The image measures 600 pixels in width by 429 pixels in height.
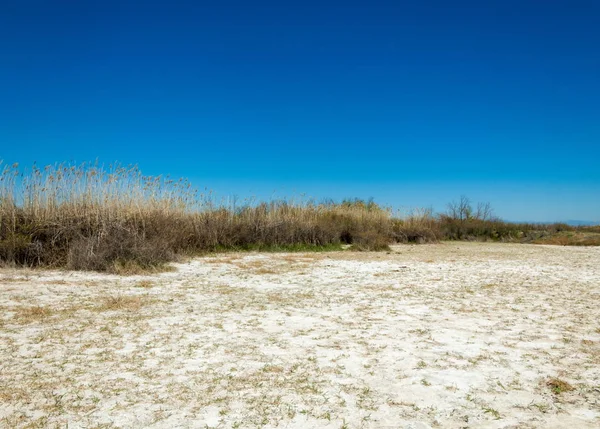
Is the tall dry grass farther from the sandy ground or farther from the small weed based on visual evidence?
the small weed

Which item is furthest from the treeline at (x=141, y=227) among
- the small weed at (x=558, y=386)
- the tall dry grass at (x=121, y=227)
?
the small weed at (x=558, y=386)

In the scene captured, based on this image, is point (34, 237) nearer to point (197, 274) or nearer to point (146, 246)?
point (146, 246)

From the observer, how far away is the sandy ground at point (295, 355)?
359 cm

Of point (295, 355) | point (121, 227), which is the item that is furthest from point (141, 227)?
Answer: point (295, 355)

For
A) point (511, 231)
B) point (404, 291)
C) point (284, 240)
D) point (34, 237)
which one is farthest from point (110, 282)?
point (511, 231)

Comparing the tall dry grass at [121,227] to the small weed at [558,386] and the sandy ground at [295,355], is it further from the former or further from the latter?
the small weed at [558,386]

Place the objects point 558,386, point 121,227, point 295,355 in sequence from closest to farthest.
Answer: point 558,386 < point 295,355 < point 121,227

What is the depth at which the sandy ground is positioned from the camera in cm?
359

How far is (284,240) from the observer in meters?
19.2

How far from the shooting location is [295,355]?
4.97 meters

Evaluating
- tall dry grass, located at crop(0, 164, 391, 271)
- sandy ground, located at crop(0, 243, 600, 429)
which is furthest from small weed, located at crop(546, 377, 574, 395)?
tall dry grass, located at crop(0, 164, 391, 271)

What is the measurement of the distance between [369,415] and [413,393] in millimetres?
612

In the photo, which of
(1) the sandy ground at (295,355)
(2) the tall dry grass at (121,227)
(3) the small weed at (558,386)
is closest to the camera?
(1) the sandy ground at (295,355)

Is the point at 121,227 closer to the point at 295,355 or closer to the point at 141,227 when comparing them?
the point at 141,227
